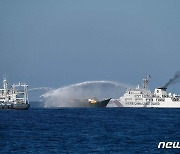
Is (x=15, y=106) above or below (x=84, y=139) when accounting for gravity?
above

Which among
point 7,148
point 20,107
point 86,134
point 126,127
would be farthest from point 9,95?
point 7,148

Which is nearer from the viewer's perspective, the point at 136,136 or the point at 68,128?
the point at 136,136

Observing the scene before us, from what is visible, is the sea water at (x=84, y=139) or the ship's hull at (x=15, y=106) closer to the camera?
the sea water at (x=84, y=139)

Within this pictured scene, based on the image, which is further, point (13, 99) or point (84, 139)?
point (13, 99)

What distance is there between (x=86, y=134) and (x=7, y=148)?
19.6 meters

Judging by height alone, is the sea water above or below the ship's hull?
below

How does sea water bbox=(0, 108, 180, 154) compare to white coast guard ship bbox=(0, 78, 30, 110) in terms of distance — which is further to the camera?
white coast guard ship bbox=(0, 78, 30, 110)

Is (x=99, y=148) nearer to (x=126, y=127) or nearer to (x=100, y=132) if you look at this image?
(x=100, y=132)

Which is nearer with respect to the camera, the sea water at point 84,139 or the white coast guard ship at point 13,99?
the sea water at point 84,139

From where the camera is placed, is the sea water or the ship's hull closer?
the sea water

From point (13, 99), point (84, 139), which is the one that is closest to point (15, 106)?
point (13, 99)

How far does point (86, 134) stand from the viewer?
91.1 m

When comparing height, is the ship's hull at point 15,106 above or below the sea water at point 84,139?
above

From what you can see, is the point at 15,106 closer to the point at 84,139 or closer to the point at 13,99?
the point at 13,99
